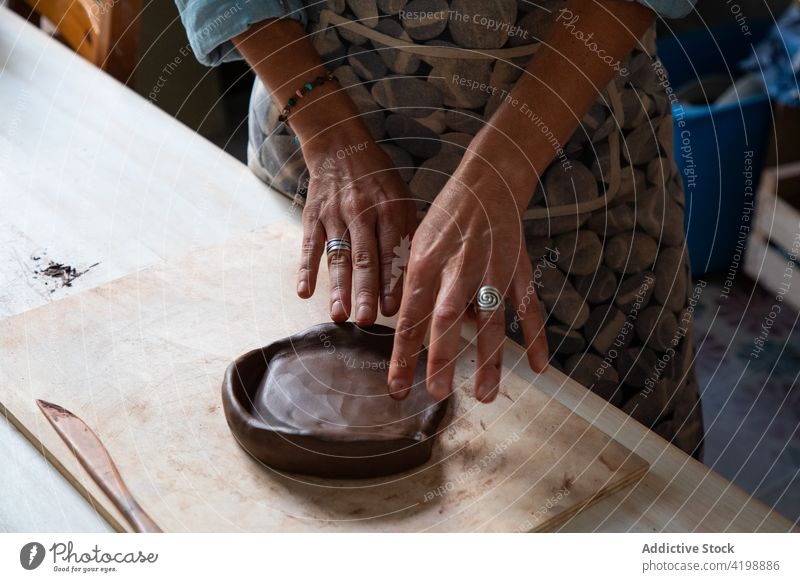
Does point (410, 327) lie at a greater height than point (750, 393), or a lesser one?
greater

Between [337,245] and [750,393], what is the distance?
1218 mm

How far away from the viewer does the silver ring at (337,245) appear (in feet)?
2.41

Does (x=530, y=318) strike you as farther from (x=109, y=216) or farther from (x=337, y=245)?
(x=109, y=216)

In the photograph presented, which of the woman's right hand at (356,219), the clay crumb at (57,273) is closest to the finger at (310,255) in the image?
the woman's right hand at (356,219)

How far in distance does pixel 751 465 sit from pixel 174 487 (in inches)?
49.1

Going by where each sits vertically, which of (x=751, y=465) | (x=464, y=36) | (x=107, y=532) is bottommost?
(x=751, y=465)

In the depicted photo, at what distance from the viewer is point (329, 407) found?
63cm

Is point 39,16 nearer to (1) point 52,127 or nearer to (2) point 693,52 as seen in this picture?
(1) point 52,127

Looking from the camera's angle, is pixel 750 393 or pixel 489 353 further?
pixel 750 393

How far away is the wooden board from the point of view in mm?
566

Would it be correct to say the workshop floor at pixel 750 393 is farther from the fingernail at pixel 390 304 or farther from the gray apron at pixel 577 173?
the fingernail at pixel 390 304

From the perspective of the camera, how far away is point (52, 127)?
1.00 m

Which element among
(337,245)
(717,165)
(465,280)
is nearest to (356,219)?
(337,245)

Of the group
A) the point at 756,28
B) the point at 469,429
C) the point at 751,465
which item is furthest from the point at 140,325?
the point at 756,28
